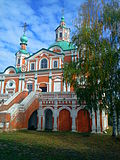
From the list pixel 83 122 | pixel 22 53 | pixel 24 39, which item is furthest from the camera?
pixel 24 39

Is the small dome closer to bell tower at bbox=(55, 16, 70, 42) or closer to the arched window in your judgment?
bell tower at bbox=(55, 16, 70, 42)

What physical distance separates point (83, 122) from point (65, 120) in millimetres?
1878

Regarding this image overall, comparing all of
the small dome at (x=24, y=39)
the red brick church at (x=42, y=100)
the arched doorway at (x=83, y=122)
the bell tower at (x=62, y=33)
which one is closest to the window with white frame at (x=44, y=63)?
the red brick church at (x=42, y=100)

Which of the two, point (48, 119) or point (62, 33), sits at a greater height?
point (62, 33)

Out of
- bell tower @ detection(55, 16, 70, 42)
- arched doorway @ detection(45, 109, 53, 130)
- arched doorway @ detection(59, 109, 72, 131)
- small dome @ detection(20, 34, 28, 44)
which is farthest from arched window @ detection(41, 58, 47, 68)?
arched doorway @ detection(59, 109, 72, 131)

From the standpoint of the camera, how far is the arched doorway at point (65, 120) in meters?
17.1

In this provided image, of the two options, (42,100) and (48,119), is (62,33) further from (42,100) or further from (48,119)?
(48,119)

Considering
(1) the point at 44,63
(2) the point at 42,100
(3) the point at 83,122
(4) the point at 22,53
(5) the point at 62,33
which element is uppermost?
(5) the point at 62,33

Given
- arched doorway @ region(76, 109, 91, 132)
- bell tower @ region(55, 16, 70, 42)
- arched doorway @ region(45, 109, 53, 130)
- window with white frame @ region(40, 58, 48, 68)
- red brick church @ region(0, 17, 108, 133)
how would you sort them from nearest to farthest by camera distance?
red brick church @ region(0, 17, 108, 133) < arched doorway @ region(76, 109, 91, 132) < arched doorway @ region(45, 109, 53, 130) < window with white frame @ region(40, 58, 48, 68) < bell tower @ region(55, 16, 70, 42)

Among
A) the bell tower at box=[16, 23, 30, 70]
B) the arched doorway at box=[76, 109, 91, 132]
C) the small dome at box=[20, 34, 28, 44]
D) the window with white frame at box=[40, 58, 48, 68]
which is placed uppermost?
the small dome at box=[20, 34, 28, 44]

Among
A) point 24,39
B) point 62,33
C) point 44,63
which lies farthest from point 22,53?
point 62,33

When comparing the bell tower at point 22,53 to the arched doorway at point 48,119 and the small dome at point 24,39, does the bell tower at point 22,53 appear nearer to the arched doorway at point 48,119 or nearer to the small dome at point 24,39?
the small dome at point 24,39

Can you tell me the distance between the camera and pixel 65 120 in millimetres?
17359

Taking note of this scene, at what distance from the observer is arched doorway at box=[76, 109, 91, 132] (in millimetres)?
16562
